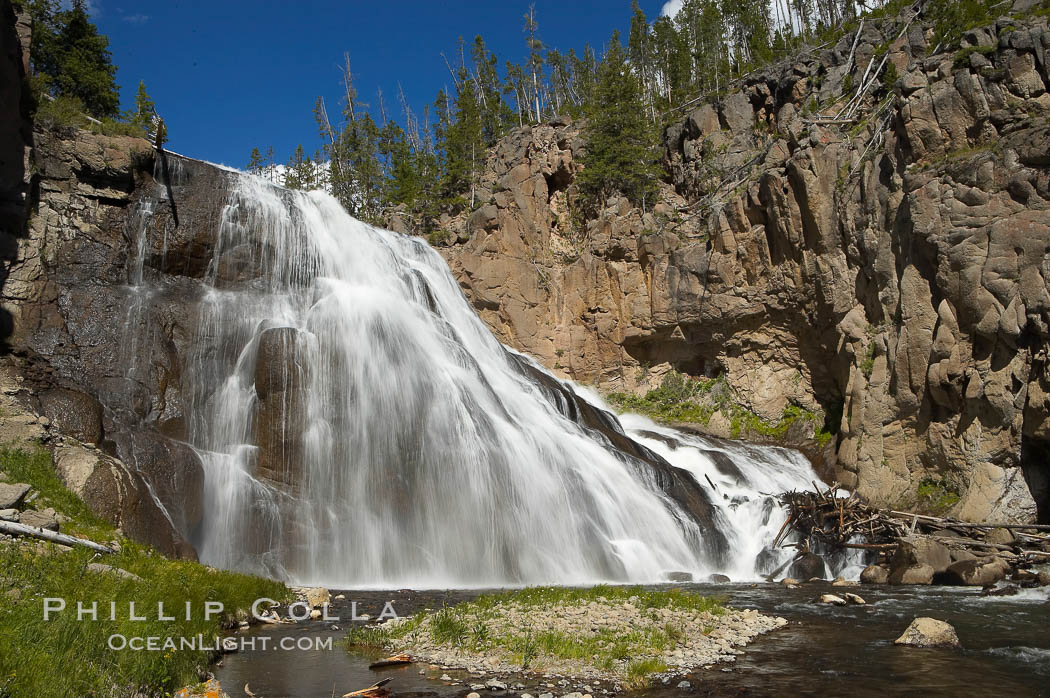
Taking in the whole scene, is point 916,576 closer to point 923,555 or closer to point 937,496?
point 923,555

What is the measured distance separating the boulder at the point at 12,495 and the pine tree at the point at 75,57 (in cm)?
2974

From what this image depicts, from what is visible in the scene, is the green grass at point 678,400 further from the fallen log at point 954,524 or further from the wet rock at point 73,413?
the wet rock at point 73,413

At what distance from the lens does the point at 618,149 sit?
38.2m

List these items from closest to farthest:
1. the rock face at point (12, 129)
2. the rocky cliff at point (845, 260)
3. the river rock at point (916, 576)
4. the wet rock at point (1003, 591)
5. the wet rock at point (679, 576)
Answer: the wet rock at point (1003, 591)
the river rock at point (916, 576)
the wet rock at point (679, 576)
the rock face at point (12, 129)
the rocky cliff at point (845, 260)

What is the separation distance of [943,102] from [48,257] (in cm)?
2826

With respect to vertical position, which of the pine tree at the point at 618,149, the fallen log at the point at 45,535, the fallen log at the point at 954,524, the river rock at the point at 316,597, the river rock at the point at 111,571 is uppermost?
the pine tree at the point at 618,149

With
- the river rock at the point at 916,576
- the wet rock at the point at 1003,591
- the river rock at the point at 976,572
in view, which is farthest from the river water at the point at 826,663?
the river rock at the point at 916,576

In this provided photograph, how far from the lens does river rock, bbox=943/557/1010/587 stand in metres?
16.2

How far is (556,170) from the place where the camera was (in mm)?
40969

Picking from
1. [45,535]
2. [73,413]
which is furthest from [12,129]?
[45,535]

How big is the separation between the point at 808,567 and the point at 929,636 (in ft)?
29.4

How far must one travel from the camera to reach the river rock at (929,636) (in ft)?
34.7

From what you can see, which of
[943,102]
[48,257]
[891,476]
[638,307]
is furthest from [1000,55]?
[48,257]

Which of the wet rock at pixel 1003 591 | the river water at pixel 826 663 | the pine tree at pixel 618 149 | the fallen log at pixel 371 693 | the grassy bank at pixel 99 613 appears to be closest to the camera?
the grassy bank at pixel 99 613
